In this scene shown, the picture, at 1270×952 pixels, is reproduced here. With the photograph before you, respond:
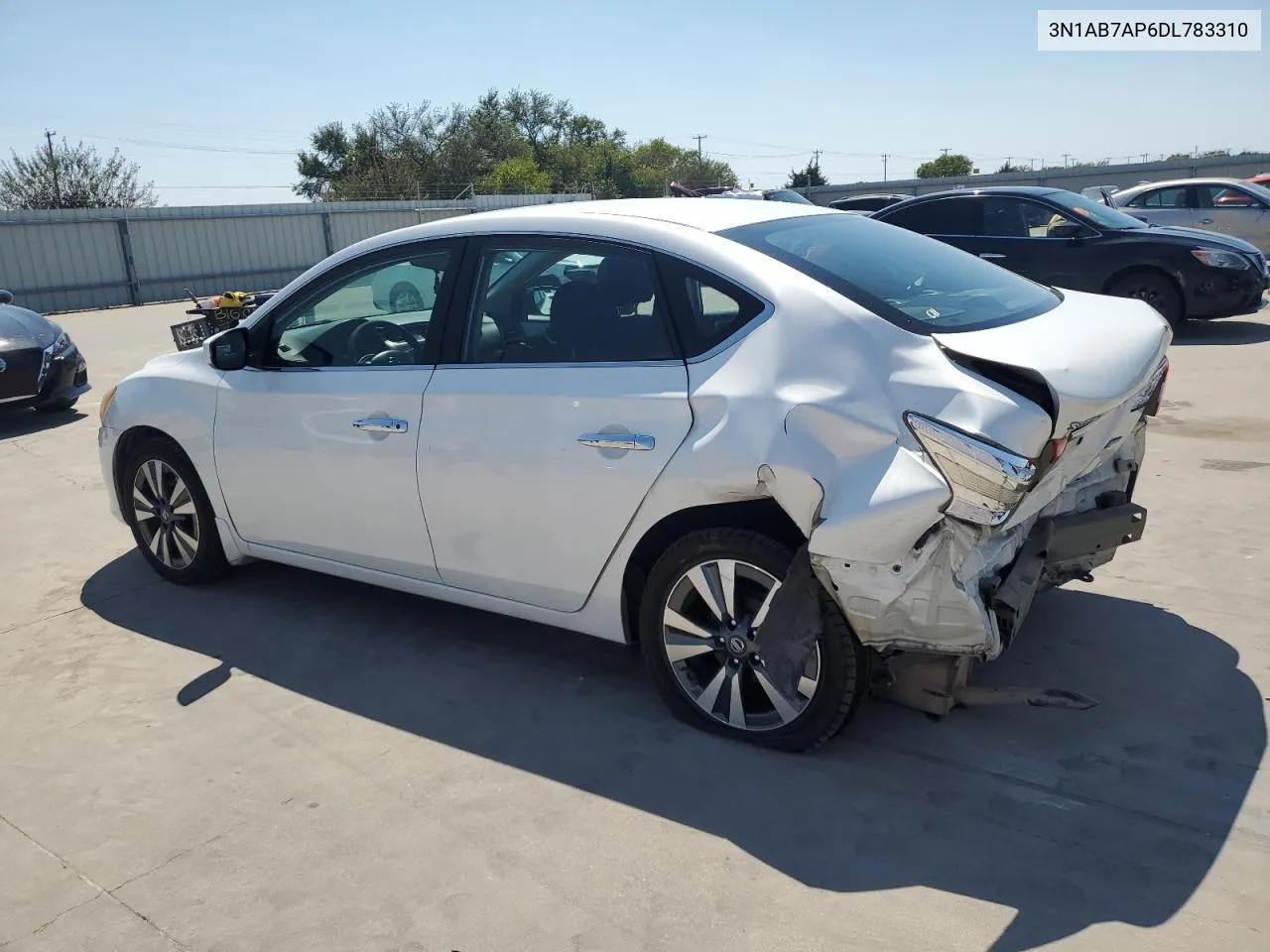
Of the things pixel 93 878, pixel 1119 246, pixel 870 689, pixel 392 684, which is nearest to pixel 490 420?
pixel 392 684

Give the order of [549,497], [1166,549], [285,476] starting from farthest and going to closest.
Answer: [1166,549], [285,476], [549,497]

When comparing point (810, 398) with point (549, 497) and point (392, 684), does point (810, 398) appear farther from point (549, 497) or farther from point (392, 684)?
point (392, 684)

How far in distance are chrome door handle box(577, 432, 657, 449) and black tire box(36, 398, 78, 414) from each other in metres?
7.78

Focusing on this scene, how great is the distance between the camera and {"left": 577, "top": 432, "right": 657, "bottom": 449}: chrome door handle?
11.3 ft

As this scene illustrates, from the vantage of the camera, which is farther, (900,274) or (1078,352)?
(900,274)

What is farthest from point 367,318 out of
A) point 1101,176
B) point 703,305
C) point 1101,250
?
point 1101,176

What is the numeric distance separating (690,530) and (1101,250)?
29.9ft

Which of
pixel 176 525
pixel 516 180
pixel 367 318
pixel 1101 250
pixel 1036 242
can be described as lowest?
pixel 176 525

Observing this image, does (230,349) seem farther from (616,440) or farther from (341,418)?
(616,440)

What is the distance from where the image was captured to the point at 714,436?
3.29 meters

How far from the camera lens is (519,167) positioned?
61.6 m

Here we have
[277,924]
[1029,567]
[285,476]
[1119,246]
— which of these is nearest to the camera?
[277,924]

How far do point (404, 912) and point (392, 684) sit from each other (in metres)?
1.40

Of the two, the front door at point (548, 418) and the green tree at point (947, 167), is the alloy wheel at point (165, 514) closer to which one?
the front door at point (548, 418)
